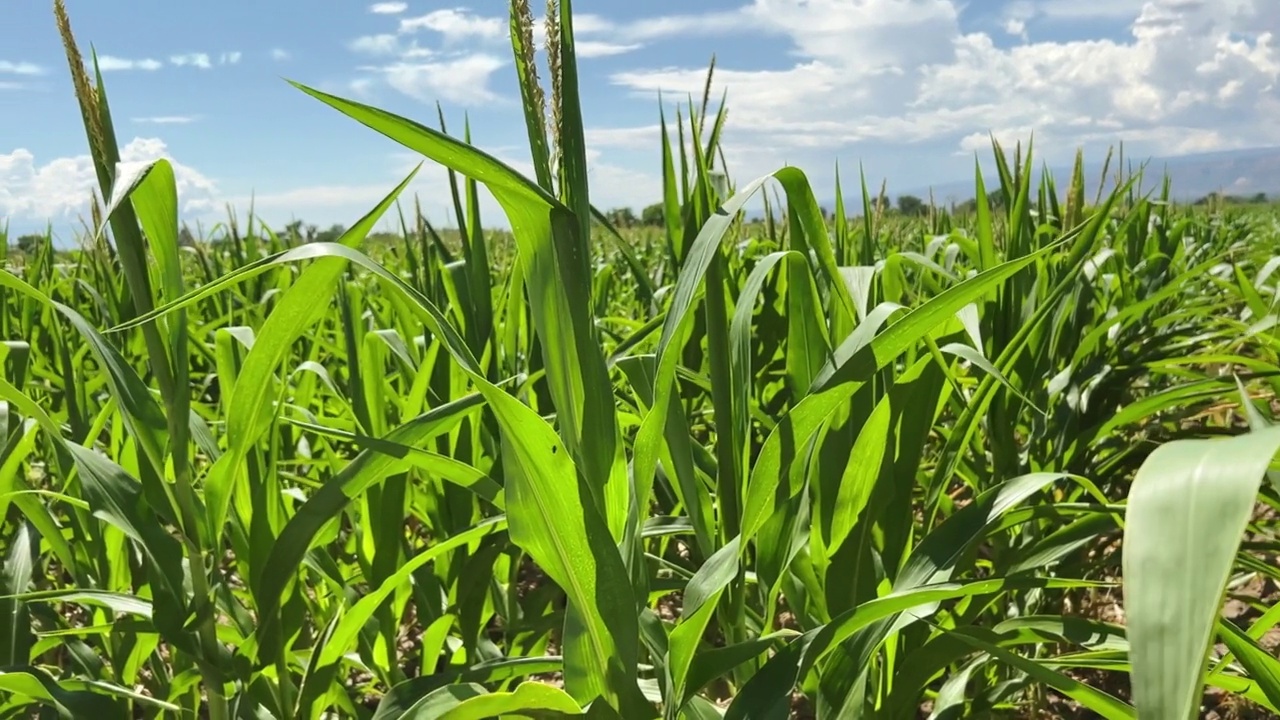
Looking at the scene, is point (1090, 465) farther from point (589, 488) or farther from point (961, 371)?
point (589, 488)

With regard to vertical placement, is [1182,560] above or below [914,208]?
below

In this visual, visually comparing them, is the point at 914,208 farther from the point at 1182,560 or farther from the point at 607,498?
the point at 1182,560

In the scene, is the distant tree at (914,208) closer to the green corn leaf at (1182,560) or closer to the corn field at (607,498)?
the corn field at (607,498)

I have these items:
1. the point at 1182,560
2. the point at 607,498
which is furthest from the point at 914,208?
the point at 1182,560

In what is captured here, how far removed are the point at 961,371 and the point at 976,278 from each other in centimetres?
89

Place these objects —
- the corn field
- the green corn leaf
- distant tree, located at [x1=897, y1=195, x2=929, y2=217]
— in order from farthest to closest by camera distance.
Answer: distant tree, located at [x1=897, y1=195, x2=929, y2=217] → the corn field → the green corn leaf

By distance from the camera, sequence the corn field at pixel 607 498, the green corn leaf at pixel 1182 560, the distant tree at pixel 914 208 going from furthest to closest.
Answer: the distant tree at pixel 914 208 < the corn field at pixel 607 498 < the green corn leaf at pixel 1182 560

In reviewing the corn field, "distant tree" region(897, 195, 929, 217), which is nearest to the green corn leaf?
the corn field

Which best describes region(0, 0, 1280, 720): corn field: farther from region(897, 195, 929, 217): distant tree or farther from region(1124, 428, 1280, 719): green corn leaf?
region(897, 195, 929, 217): distant tree

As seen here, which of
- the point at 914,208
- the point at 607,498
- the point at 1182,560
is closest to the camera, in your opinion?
the point at 1182,560

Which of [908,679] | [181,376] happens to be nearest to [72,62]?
[181,376]

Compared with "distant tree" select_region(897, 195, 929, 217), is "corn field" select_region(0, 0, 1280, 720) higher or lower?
lower

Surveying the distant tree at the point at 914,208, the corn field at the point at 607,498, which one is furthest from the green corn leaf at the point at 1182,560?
the distant tree at the point at 914,208

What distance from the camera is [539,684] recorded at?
2.02 ft
